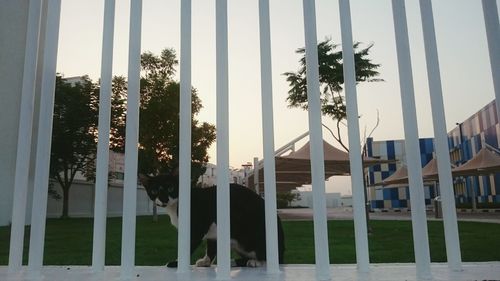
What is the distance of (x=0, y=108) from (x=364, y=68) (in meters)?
3.68

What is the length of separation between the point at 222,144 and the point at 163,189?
64 centimetres

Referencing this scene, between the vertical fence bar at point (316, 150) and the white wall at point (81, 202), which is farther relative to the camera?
the white wall at point (81, 202)

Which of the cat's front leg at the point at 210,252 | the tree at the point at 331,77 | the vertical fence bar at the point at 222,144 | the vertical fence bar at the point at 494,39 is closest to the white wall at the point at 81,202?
the tree at the point at 331,77

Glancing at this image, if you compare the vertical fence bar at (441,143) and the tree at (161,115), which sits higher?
the tree at (161,115)

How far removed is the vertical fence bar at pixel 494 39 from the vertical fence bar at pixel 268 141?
661 mm

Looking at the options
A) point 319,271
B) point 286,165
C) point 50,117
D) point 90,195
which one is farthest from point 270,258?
point 90,195

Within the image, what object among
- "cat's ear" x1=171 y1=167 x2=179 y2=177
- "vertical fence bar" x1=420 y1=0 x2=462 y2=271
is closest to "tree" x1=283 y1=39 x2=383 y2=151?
"cat's ear" x1=171 y1=167 x2=179 y2=177

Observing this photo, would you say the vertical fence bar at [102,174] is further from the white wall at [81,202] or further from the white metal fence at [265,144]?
the white wall at [81,202]

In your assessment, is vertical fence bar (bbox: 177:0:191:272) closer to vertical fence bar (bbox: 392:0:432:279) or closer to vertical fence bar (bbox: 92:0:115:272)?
vertical fence bar (bbox: 92:0:115:272)

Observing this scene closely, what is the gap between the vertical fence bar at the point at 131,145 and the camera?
1084mm

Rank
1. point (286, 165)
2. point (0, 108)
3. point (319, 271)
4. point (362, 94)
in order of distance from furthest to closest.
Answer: point (286, 165) < point (362, 94) < point (0, 108) < point (319, 271)

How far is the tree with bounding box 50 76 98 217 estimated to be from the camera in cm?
1005

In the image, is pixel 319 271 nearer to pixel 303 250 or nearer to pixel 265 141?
pixel 265 141

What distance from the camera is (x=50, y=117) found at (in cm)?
120
